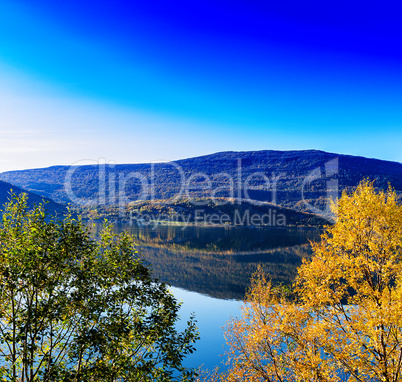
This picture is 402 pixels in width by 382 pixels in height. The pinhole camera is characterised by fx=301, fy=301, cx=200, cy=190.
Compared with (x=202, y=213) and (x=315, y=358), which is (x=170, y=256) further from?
(x=202, y=213)

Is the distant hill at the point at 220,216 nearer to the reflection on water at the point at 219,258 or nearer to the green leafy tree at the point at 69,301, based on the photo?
the reflection on water at the point at 219,258

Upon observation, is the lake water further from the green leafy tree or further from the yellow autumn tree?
the yellow autumn tree

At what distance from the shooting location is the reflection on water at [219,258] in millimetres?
59906

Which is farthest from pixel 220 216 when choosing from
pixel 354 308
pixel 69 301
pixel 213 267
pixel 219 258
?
pixel 69 301

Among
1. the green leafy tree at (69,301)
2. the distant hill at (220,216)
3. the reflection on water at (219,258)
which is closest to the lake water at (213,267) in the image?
the reflection on water at (219,258)

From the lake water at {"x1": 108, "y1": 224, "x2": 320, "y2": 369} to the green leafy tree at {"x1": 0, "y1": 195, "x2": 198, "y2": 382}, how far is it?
160cm

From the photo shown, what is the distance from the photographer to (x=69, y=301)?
329 inches

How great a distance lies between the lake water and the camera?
33.3m

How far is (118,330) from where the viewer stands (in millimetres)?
8383

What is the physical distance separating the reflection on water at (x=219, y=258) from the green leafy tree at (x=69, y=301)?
35.7 metres

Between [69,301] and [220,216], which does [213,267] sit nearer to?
[69,301]

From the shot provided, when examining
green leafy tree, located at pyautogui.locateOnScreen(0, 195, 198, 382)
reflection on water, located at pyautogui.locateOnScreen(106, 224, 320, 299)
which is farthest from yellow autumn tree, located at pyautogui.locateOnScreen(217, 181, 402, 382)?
reflection on water, located at pyautogui.locateOnScreen(106, 224, 320, 299)

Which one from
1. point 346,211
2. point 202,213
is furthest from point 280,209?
point 346,211

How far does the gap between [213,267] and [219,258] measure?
1140 cm
